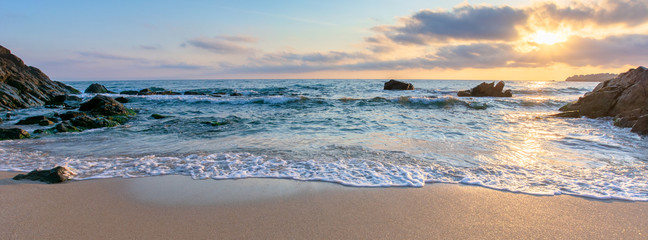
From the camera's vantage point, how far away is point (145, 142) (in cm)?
717

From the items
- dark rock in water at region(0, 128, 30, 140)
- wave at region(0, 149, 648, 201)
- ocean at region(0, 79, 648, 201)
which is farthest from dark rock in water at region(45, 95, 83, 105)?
wave at region(0, 149, 648, 201)

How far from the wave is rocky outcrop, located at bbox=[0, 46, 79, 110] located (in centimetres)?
1259

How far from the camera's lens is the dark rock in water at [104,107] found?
12.3m

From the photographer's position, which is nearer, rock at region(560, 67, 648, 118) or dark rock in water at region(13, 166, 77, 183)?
dark rock in water at region(13, 166, 77, 183)

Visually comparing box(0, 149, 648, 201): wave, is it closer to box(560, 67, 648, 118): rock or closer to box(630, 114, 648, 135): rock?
box(630, 114, 648, 135): rock

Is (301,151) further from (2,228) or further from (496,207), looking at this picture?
(2,228)

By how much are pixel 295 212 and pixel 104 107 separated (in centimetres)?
1279

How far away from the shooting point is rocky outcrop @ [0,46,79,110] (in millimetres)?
14492

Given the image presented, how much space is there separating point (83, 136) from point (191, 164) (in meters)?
4.98

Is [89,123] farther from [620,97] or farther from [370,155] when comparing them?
[620,97]

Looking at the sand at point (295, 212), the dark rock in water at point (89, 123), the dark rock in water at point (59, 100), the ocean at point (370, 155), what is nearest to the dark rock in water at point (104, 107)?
the dark rock in water at point (89, 123)

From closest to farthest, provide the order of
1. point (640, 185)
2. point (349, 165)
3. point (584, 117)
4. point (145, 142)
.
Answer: point (640, 185), point (349, 165), point (145, 142), point (584, 117)

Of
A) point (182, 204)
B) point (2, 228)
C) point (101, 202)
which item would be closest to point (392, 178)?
point (182, 204)

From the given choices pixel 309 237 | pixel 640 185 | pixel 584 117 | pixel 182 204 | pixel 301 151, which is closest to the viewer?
pixel 309 237
